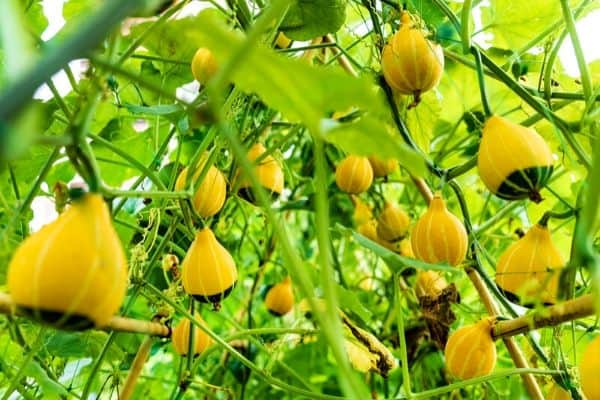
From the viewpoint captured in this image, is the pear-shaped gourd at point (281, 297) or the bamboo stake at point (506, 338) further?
the pear-shaped gourd at point (281, 297)

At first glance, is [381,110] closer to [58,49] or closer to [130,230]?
[58,49]

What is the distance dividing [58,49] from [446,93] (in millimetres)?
951

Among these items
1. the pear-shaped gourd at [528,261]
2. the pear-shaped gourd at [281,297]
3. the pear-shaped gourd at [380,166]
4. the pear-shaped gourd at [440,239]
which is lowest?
the pear-shaped gourd at [528,261]

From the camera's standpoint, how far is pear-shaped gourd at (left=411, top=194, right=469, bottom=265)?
0.68 meters

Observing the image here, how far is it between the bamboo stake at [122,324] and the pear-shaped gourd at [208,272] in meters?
0.05

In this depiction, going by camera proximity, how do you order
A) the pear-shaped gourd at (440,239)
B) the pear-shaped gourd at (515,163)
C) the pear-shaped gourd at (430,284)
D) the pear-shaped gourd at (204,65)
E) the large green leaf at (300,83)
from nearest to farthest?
1. the large green leaf at (300,83)
2. the pear-shaped gourd at (515,163)
3. the pear-shaped gourd at (440,239)
4. the pear-shaped gourd at (204,65)
5. the pear-shaped gourd at (430,284)

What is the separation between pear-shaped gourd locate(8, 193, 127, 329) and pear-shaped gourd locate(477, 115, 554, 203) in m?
0.33

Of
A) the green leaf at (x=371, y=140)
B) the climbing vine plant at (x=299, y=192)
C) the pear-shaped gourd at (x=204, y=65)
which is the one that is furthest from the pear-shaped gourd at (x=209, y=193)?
the green leaf at (x=371, y=140)

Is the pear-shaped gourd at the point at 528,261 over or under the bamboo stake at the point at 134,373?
over

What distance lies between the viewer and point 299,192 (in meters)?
1.30

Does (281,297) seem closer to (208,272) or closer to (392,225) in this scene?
(392,225)

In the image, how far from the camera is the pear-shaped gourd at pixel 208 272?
662 millimetres

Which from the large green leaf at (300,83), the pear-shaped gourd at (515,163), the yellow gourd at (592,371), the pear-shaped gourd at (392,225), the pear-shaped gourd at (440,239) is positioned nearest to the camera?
the large green leaf at (300,83)

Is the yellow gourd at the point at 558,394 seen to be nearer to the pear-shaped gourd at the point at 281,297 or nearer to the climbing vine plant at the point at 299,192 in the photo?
the climbing vine plant at the point at 299,192
